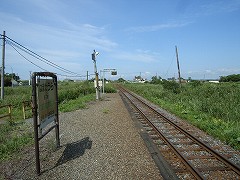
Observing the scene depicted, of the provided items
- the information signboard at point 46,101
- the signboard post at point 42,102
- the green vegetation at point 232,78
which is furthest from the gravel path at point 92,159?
the green vegetation at point 232,78

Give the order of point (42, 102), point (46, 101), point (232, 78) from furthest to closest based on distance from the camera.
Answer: point (232, 78), point (46, 101), point (42, 102)

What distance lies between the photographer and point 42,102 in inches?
263

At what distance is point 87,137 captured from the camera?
9672mm

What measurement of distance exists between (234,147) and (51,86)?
5.83 metres

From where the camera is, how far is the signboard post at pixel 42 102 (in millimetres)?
6107

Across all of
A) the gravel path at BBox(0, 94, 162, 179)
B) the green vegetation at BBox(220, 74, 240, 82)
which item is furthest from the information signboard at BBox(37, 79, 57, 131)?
the green vegetation at BBox(220, 74, 240, 82)

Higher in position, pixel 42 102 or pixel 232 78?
pixel 232 78

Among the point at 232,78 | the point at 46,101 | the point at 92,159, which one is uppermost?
the point at 232,78

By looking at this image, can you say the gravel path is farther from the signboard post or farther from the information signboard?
the information signboard

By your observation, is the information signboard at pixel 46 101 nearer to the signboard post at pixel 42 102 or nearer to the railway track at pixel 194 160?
the signboard post at pixel 42 102

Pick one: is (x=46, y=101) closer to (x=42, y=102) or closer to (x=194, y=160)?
(x=42, y=102)

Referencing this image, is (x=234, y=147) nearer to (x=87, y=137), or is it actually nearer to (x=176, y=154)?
(x=176, y=154)

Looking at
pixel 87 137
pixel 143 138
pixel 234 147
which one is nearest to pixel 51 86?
pixel 87 137

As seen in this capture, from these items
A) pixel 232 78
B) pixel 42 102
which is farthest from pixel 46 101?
pixel 232 78
